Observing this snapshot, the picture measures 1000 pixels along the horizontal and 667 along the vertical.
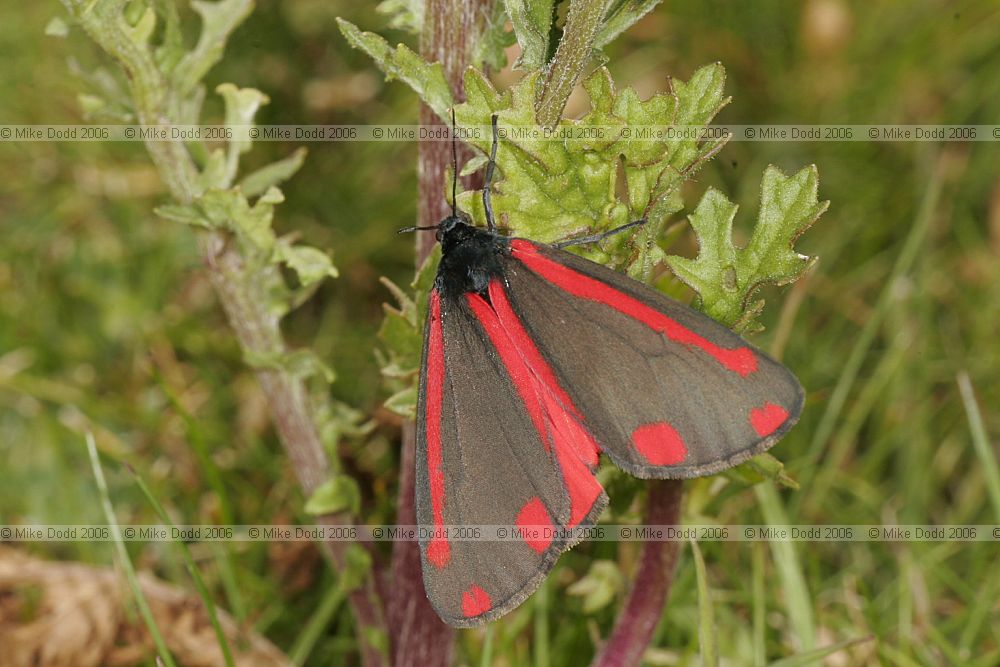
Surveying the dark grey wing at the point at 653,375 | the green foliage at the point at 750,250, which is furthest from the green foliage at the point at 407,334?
the green foliage at the point at 750,250

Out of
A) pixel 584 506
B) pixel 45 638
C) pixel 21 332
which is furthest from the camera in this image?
pixel 21 332

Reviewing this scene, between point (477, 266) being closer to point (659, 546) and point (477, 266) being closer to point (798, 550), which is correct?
point (659, 546)

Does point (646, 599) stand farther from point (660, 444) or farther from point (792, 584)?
point (660, 444)

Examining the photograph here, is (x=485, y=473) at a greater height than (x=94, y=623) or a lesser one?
greater

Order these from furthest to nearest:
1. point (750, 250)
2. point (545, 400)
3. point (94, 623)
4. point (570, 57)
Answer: point (94, 623), point (545, 400), point (750, 250), point (570, 57)

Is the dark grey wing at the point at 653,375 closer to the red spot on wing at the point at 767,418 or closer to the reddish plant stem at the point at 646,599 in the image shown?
the red spot on wing at the point at 767,418

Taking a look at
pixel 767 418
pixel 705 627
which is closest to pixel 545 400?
pixel 767 418

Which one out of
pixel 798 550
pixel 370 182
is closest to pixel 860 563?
pixel 798 550
